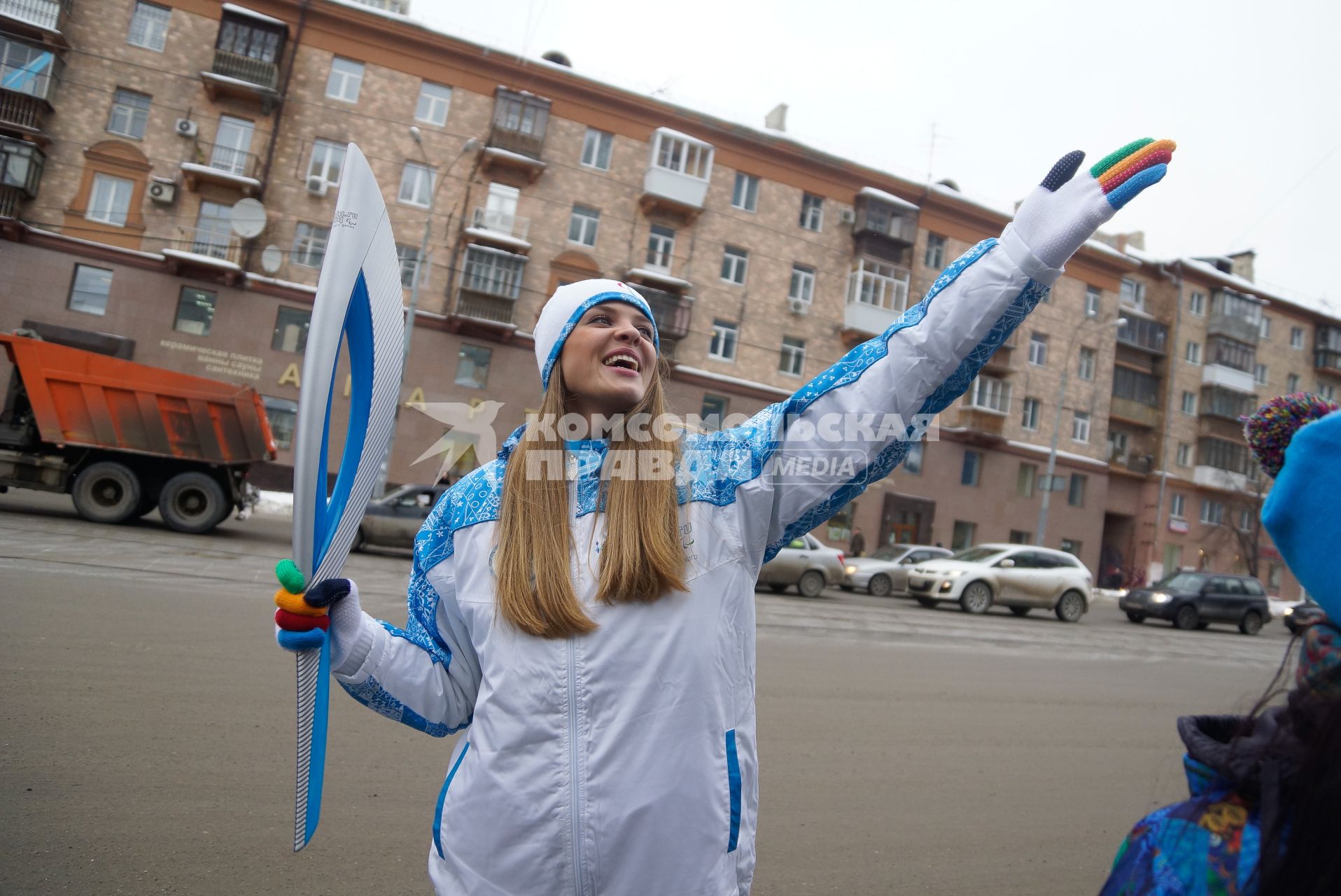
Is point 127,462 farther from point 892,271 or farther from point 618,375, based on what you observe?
point 892,271

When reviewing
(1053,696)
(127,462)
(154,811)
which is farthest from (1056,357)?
(154,811)

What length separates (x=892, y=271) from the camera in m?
33.9

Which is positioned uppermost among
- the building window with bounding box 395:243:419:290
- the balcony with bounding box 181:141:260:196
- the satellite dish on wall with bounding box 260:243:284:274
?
the balcony with bounding box 181:141:260:196

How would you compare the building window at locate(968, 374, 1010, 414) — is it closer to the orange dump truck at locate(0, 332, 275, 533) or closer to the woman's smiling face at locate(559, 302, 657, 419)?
the orange dump truck at locate(0, 332, 275, 533)

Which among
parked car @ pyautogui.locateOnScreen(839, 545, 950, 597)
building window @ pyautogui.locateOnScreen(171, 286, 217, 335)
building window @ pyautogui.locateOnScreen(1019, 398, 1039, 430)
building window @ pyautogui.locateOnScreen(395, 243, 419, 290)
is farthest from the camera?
building window @ pyautogui.locateOnScreen(1019, 398, 1039, 430)

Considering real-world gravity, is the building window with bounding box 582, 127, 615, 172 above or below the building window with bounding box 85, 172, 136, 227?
above

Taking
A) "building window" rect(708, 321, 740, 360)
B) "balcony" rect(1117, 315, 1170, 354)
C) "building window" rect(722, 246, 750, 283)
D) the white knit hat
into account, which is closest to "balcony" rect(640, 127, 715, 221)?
"building window" rect(722, 246, 750, 283)

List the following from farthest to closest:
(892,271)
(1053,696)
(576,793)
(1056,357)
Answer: (1056,357), (892,271), (1053,696), (576,793)

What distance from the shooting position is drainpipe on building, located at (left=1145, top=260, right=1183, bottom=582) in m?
39.8

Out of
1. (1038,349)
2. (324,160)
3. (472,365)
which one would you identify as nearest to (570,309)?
(472,365)

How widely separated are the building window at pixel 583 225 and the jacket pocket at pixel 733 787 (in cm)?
2961

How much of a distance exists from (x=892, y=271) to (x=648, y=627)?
3420 cm

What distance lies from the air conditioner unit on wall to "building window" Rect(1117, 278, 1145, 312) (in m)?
39.1

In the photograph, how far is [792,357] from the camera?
33.0 m
